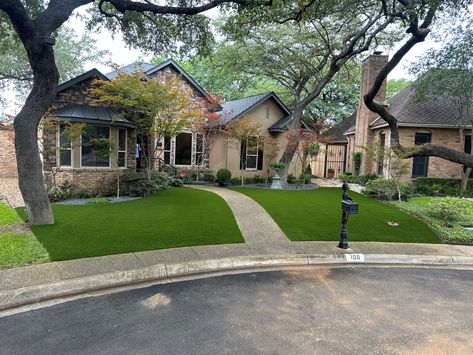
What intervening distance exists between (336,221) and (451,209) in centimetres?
373

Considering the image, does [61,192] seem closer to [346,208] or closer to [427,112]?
[346,208]

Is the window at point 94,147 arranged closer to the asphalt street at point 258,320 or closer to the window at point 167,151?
the window at point 167,151

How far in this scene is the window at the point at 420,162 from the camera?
17.7m

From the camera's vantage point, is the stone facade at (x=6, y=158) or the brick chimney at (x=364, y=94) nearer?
the stone facade at (x=6, y=158)

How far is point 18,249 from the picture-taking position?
6090mm

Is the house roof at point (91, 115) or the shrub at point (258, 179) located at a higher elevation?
the house roof at point (91, 115)

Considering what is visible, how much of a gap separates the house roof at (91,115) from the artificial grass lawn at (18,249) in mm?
5223

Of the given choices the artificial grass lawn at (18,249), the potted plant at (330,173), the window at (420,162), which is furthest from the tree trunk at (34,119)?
the potted plant at (330,173)

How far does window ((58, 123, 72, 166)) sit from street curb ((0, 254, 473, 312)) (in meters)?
8.40

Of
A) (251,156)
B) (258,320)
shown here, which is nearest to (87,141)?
(251,156)

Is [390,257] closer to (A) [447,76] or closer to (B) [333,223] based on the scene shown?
(B) [333,223]

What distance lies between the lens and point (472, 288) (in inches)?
215

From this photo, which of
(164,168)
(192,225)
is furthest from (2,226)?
(164,168)

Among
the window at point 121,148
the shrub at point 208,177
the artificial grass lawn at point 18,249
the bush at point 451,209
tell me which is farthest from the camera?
the shrub at point 208,177
